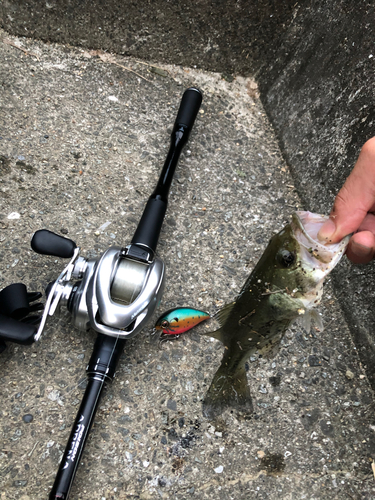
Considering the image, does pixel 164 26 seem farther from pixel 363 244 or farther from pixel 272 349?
pixel 272 349

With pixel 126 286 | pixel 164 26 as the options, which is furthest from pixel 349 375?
pixel 164 26

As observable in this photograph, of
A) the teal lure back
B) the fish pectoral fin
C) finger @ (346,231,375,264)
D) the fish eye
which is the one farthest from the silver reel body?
finger @ (346,231,375,264)

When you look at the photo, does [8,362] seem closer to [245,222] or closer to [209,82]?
[245,222]

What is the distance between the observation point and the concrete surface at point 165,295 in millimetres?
A: 1622

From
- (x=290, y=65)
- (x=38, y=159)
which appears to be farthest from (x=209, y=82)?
(x=38, y=159)

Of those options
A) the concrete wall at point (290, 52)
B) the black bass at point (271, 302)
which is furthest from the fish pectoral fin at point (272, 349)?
the concrete wall at point (290, 52)

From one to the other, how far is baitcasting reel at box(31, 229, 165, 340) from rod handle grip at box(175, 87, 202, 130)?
3.42 ft

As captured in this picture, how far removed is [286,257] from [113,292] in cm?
69

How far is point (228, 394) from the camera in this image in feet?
5.80

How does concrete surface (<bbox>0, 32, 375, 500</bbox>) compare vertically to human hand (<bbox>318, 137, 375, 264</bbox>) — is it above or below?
below

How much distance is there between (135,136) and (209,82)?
31.7 inches

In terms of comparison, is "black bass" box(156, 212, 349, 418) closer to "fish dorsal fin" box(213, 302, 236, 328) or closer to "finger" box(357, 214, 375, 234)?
"fish dorsal fin" box(213, 302, 236, 328)

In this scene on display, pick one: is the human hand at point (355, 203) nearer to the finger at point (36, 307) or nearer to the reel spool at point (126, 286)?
the reel spool at point (126, 286)

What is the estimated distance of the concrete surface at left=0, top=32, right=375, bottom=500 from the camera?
1.62 meters
